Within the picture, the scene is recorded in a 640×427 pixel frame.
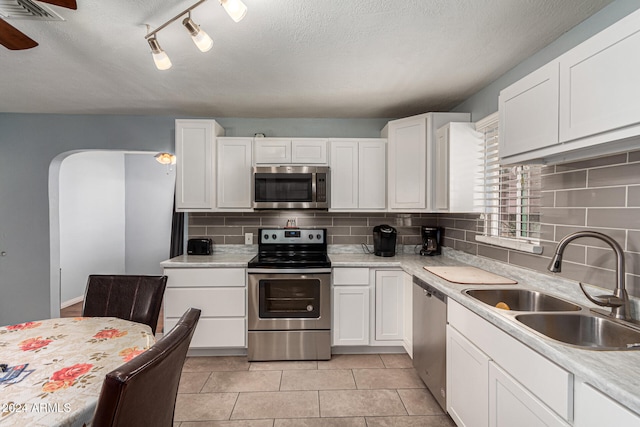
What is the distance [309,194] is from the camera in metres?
2.97

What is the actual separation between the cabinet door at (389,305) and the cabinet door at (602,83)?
180cm

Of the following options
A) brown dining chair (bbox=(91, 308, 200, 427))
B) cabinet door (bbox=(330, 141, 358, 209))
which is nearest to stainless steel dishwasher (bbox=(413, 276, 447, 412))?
cabinet door (bbox=(330, 141, 358, 209))

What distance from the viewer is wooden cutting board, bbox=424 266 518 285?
6.37ft

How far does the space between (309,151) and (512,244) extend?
1.90 m

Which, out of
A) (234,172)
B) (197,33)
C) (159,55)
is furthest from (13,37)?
(234,172)

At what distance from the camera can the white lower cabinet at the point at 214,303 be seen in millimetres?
2771

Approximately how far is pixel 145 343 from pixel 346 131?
108 inches

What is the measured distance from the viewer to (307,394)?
226 centimetres

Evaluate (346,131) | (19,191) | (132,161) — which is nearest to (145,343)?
(346,131)

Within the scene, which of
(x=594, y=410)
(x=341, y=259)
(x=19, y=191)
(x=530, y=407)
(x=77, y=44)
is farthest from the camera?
(x=19, y=191)

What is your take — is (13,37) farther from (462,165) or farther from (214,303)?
(462,165)

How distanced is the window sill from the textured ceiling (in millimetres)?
1222

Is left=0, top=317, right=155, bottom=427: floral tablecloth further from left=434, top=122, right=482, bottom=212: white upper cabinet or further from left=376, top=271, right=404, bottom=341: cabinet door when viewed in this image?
left=434, top=122, right=482, bottom=212: white upper cabinet

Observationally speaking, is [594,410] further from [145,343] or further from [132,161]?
[132,161]
